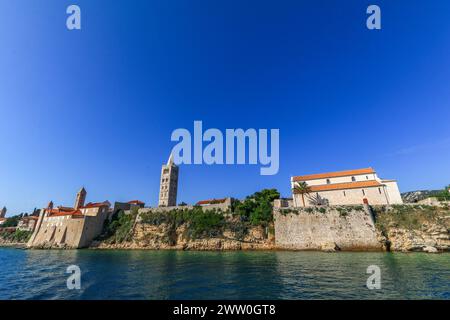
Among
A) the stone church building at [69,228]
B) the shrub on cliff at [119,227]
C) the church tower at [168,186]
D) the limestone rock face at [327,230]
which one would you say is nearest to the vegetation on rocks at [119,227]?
the shrub on cliff at [119,227]

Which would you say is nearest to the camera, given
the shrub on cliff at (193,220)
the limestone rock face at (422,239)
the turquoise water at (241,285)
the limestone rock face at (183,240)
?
the turquoise water at (241,285)

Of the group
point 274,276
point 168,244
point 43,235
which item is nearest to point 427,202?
point 274,276

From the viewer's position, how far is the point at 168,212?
49.1 metres

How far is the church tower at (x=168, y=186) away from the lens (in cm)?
6988

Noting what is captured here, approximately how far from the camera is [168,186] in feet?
232

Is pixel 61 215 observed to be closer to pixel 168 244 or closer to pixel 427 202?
pixel 168 244

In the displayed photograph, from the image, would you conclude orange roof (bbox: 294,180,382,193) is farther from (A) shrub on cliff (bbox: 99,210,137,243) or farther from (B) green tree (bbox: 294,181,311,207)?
(A) shrub on cliff (bbox: 99,210,137,243)

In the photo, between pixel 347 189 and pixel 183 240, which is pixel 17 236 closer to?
pixel 183 240

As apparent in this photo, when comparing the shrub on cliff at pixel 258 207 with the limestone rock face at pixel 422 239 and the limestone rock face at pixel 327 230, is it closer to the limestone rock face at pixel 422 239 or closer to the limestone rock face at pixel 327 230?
the limestone rock face at pixel 327 230

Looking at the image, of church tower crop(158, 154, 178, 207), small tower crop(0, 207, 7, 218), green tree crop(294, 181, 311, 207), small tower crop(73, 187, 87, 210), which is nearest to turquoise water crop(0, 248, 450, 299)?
green tree crop(294, 181, 311, 207)

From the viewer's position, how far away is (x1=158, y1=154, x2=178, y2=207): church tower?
69875 millimetres

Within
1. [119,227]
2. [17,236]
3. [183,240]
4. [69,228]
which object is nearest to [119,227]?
[119,227]
